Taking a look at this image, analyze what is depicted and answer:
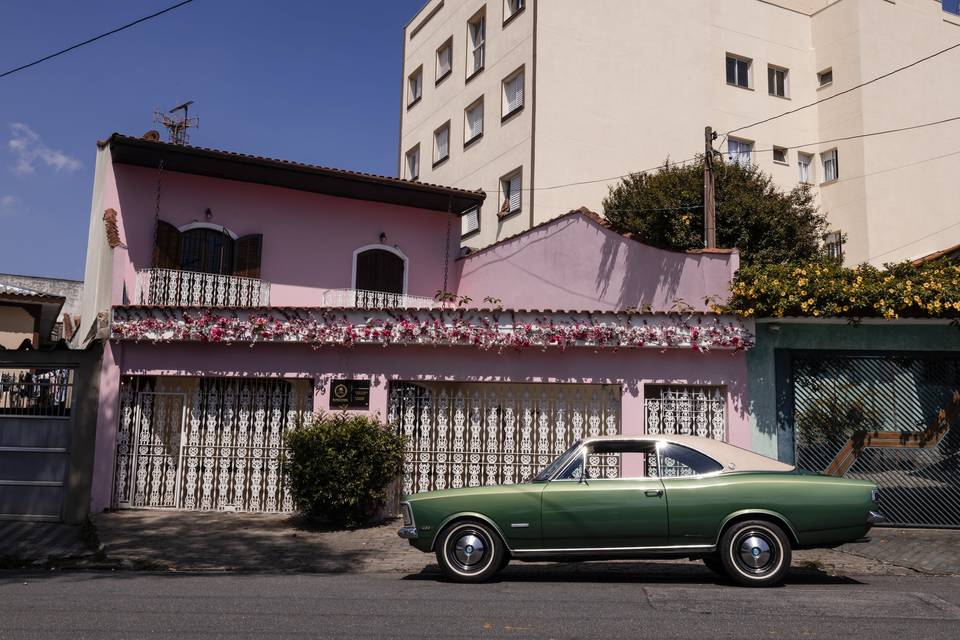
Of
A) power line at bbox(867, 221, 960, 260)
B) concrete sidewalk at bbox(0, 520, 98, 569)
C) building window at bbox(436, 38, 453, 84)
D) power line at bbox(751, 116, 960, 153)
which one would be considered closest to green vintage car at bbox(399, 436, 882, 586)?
concrete sidewalk at bbox(0, 520, 98, 569)

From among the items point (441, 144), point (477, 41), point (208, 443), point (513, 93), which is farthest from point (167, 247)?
point (477, 41)

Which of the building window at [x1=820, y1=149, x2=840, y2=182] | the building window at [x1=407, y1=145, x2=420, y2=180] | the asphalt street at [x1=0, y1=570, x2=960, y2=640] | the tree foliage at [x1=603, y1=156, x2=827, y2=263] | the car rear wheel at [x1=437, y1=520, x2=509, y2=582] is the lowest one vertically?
the asphalt street at [x1=0, y1=570, x2=960, y2=640]

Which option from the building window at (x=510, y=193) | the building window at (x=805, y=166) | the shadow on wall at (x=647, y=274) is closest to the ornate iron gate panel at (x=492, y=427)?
the shadow on wall at (x=647, y=274)

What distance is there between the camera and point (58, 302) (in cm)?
2361

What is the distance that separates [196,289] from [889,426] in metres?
12.8

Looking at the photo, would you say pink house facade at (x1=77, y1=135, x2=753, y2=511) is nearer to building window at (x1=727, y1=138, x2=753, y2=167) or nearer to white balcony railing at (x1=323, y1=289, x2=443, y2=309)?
white balcony railing at (x1=323, y1=289, x2=443, y2=309)

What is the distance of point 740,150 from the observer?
88.0ft

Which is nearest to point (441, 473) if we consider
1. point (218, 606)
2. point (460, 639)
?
point (218, 606)

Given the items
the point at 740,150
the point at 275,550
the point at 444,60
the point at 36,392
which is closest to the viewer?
the point at 275,550

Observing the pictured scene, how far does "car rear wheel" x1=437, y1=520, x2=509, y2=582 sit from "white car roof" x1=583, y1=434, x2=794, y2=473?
53.9 inches

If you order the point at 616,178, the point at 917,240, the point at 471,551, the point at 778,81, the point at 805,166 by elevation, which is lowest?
the point at 471,551

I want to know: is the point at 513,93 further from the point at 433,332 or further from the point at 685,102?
the point at 433,332

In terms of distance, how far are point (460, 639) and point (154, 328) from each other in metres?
9.49

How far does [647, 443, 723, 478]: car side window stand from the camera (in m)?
8.15
